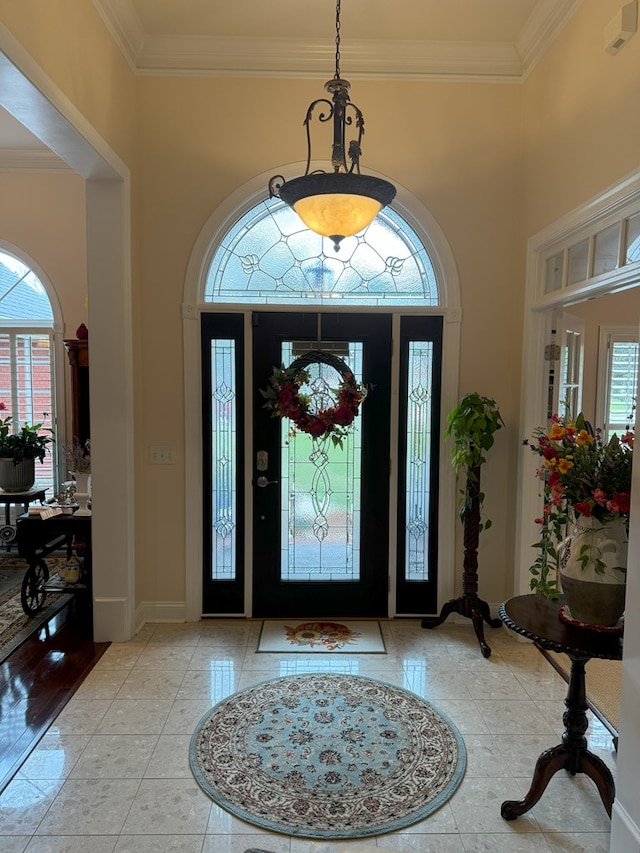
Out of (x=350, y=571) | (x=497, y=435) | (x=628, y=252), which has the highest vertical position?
(x=628, y=252)

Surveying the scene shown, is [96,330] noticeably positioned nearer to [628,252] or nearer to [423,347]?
[423,347]

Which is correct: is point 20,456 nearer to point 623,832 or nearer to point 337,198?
point 337,198

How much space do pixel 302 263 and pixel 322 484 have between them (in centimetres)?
151

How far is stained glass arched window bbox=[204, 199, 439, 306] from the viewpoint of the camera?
3.67 meters

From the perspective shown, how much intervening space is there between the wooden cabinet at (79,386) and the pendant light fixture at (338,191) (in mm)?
2866

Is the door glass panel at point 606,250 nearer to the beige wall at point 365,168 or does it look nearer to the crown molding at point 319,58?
the beige wall at point 365,168

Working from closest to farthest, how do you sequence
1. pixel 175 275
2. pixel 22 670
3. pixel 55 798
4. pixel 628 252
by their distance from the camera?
pixel 55 798
pixel 628 252
pixel 22 670
pixel 175 275

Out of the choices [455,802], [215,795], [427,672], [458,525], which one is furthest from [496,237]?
[215,795]

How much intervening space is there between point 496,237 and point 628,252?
4.23 feet

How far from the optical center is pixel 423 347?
372 centimetres

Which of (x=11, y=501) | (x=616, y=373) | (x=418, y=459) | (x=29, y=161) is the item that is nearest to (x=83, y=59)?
(x=29, y=161)

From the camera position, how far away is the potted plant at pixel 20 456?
476 cm

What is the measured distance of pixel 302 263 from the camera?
12.1 feet

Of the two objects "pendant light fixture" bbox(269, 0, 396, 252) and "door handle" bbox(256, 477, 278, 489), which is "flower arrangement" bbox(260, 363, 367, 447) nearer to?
"door handle" bbox(256, 477, 278, 489)
